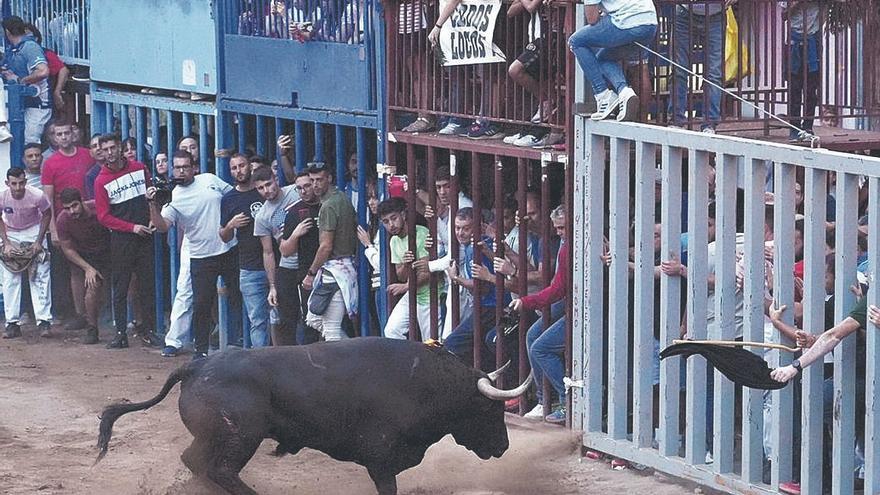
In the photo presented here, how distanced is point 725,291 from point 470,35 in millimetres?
2893

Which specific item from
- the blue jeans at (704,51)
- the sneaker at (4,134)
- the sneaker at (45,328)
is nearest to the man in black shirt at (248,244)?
the sneaker at (45,328)

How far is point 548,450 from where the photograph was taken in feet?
35.1

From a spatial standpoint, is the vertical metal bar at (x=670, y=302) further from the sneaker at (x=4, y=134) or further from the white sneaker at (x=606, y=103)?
the sneaker at (x=4, y=134)

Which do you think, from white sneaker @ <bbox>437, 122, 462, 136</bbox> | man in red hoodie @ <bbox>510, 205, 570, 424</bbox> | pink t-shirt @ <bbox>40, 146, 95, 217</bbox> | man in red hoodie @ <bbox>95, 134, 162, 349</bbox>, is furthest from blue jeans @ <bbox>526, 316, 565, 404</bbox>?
pink t-shirt @ <bbox>40, 146, 95, 217</bbox>

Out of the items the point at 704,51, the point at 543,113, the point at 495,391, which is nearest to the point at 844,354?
the point at 495,391

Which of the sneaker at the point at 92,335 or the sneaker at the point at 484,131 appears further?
the sneaker at the point at 92,335

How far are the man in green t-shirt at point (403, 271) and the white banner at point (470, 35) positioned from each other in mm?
1132

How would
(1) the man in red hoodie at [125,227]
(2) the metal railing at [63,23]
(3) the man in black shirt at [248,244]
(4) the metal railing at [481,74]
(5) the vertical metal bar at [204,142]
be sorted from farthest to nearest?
(2) the metal railing at [63,23] → (1) the man in red hoodie at [125,227] → (5) the vertical metal bar at [204,142] → (3) the man in black shirt at [248,244] → (4) the metal railing at [481,74]

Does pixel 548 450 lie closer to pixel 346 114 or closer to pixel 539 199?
pixel 539 199

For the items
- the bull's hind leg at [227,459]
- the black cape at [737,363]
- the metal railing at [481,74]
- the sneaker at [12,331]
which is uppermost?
the metal railing at [481,74]

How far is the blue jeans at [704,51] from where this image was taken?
10.6 m

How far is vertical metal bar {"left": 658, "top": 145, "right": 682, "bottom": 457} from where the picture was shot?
32.3 ft

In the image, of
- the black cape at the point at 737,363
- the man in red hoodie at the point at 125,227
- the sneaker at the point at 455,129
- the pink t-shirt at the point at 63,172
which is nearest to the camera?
the black cape at the point at 737,363

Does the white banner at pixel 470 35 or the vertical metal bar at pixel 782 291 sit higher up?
the white banner at pixel 470 35
